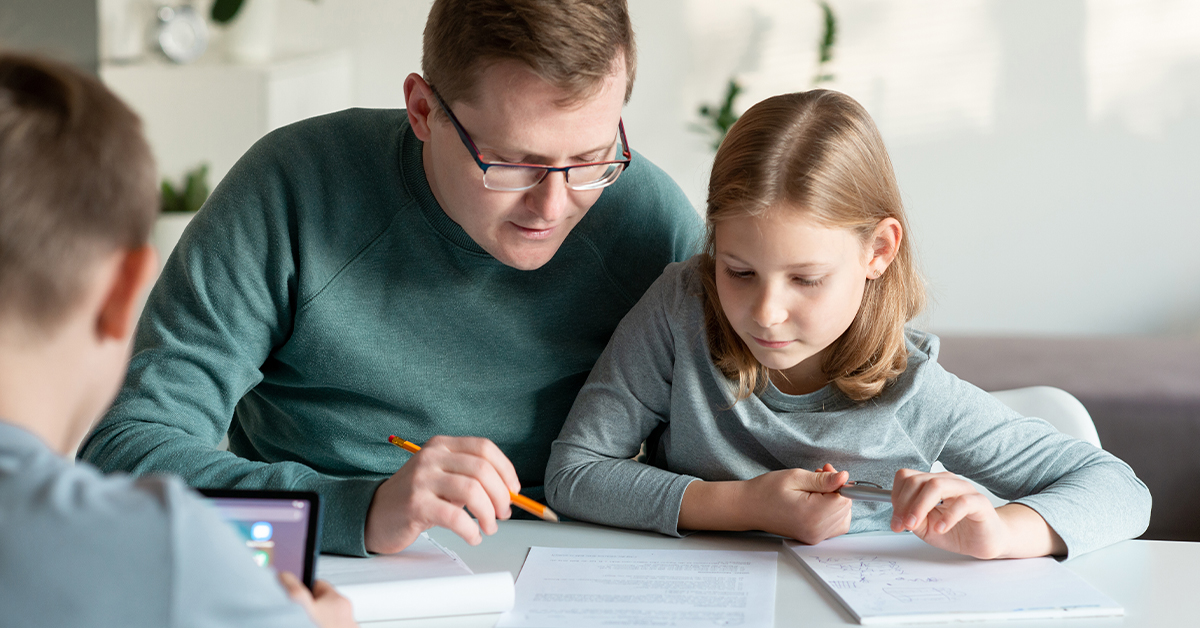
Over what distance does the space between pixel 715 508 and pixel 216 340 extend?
587 millimetres

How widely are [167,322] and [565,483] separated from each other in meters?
0.48

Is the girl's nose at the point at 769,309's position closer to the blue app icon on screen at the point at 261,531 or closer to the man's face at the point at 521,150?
the man's face at the point at 521,150

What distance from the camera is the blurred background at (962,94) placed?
3309 millimetres

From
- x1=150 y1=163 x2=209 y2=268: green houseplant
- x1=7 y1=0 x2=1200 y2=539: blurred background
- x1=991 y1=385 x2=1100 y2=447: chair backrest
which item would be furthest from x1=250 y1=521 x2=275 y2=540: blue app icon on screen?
x1=7 y1=0 x2=1200 y2=539: blurred background

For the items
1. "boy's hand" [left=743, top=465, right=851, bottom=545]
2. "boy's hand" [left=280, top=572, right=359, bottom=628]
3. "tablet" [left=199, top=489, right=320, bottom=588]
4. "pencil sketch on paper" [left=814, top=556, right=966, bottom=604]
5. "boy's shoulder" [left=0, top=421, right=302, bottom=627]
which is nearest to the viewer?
"boy's shoulder" [left=0, top=421, right=302, bottom=627]

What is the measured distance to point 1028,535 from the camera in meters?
0.98

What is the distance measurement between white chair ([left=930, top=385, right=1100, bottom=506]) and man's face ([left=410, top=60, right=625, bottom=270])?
0.56 meters

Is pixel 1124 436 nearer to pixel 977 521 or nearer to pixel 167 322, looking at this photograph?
pixel 977 521

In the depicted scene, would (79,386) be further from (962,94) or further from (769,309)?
(962,94)

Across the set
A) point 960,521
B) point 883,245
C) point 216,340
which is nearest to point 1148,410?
point 883,245

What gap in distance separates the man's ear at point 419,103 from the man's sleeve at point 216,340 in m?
0.16

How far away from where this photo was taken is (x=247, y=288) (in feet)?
3.84

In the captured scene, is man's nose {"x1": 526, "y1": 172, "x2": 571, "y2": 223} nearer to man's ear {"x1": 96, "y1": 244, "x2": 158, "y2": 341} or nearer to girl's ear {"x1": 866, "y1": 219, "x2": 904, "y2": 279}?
girl's ear {"x1": 866, "y1": 219, "x2": 904, "y2": 279}

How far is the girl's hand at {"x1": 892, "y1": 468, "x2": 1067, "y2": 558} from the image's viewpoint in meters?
0.94
